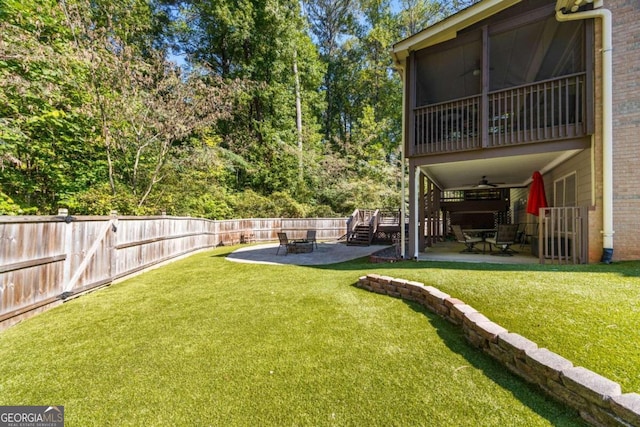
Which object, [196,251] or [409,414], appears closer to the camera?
[409,414]

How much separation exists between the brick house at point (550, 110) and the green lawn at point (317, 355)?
1698 millimetres

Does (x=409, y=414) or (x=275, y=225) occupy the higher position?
(x=275, y=225)

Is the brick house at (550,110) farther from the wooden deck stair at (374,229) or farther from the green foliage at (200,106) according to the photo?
the green foliage at (200,106)

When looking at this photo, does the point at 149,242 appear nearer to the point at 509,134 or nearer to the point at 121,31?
the point at 509,134

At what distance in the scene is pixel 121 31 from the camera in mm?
12750

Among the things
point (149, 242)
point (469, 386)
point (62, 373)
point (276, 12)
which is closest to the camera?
point (469, 386)

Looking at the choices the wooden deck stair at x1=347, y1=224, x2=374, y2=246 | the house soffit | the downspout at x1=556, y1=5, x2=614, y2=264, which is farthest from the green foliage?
the downspout at x1=556, y1=5, x2=614, y2=264

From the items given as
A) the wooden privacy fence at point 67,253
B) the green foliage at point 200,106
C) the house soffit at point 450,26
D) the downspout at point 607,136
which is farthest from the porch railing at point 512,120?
the green foliage at point 200,106

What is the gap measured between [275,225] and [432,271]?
38.4ft

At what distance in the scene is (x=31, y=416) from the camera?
213 cm

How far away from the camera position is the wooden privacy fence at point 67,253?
11.8 feet

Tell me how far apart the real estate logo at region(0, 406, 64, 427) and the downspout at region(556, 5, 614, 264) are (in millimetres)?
8115

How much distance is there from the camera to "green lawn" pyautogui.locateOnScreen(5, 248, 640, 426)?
80.0 inches

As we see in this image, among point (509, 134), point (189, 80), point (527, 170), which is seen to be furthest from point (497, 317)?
point (189, 80)
